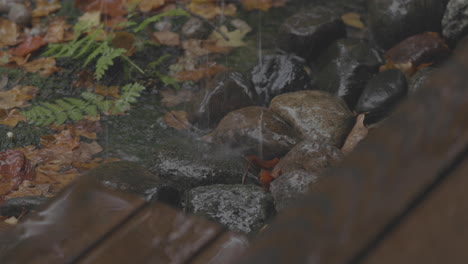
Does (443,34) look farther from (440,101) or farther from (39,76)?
(440,101)

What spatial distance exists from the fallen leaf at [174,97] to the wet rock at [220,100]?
1.10ft

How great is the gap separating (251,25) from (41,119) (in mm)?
2597

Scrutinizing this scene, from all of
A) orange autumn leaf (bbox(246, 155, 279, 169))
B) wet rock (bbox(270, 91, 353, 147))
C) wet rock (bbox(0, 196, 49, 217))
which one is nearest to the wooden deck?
wet rock (bbox(0, 196, 49, 217))

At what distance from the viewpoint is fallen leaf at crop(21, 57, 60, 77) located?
5.27m

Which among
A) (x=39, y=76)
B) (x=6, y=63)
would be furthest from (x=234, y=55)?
(x=6, y=63)

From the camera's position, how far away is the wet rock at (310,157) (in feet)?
12.3

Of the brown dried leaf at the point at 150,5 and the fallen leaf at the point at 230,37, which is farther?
the brown dried leaf at the point at 150,5

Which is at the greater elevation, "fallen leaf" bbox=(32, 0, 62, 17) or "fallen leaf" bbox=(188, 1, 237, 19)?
"fallen leaf" bbox=(188, 1, 237, 19)

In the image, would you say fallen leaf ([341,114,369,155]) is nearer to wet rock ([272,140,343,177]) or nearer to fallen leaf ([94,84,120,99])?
wet rock ([272,140,343,177])

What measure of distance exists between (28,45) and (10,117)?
3.90ft

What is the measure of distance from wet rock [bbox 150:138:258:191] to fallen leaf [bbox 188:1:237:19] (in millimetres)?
2507

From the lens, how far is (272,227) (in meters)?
0.56

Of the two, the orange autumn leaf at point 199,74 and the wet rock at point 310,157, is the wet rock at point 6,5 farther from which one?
the wet rock at point 310,157

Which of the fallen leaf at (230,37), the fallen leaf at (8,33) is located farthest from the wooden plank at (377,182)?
the fallen leaf at (8,33)
